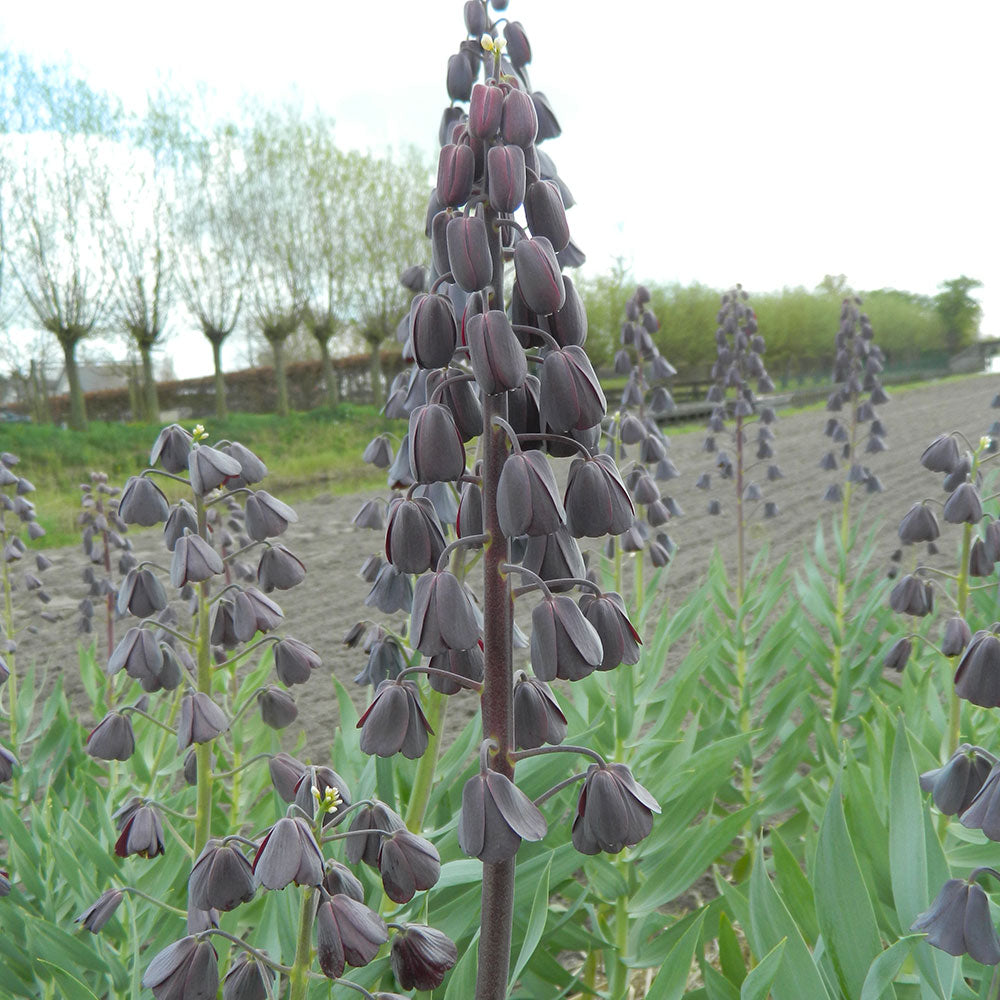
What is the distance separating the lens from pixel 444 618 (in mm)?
1146

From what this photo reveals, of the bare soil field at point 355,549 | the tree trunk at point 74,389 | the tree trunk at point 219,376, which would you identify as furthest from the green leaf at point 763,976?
the tree trunk at point 219,376


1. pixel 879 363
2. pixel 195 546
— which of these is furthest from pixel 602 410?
pixel 879 363

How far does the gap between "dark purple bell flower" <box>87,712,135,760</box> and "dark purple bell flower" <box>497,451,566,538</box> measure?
46.2 inches

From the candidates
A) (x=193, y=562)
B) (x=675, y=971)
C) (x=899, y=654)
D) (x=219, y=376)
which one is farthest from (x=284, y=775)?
(x=219, y=376)

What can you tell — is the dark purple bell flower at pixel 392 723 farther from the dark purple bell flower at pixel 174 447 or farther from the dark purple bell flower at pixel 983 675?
the dark purple bell flower at pixel 983 675

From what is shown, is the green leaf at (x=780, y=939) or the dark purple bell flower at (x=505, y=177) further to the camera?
the green leaf at (x=780, y=939)

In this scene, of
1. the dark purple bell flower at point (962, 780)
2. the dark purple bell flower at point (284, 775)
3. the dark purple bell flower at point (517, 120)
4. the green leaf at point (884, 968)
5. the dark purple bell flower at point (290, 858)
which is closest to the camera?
the dark purple bell flower at point (290, 858)

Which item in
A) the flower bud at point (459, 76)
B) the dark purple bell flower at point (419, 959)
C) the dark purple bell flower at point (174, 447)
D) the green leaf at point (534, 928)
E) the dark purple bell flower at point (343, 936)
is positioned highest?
the flower bud at point (459, 76)

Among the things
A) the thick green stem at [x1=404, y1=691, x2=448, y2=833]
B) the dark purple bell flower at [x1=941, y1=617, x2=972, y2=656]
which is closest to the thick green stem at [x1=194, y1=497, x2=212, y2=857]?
the thick green stem at [x1=404, y1=691, x2=448, y2=833]

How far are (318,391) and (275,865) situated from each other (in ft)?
95.7

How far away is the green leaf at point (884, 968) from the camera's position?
4.57ft

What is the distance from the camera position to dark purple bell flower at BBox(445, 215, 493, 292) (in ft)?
3.72

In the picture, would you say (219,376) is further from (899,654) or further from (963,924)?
(963,924)

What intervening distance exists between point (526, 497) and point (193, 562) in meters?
0.86
